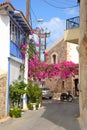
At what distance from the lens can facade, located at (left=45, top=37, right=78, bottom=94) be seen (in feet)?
149

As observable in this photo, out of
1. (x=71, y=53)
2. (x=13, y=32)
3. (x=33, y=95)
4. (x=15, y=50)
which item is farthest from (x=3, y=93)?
(x=71, y=53)

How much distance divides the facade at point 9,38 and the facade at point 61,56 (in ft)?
74.1

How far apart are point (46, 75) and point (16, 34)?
12.6 meters

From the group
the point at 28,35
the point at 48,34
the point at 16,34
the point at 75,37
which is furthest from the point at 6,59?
the point at 48,34

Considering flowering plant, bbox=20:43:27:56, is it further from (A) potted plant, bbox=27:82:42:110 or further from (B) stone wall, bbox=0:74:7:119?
(B) stone wall, bbox=0:74:7:119

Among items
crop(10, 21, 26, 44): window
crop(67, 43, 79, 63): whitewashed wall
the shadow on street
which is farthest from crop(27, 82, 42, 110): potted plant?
crop(67, 43, 79, 63): whitewashed wall

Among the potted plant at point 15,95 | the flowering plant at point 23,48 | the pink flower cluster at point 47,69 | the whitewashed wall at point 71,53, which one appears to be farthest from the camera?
the whitewashed wall at point 71,53

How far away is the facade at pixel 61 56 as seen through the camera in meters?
45.4

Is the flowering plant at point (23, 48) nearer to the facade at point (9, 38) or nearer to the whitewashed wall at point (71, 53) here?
the facade at point (9, 38)

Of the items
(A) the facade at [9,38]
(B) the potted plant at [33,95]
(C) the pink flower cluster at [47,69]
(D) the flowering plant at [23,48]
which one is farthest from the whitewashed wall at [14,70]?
(C) the pink flower cluster at [47,69]

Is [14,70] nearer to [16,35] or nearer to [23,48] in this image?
[16,35]

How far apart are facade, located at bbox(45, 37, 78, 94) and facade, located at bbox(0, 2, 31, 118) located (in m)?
22.6

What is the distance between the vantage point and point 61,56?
47.0 meters

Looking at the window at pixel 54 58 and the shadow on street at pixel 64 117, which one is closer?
the shadow on street at pixel 64 117
